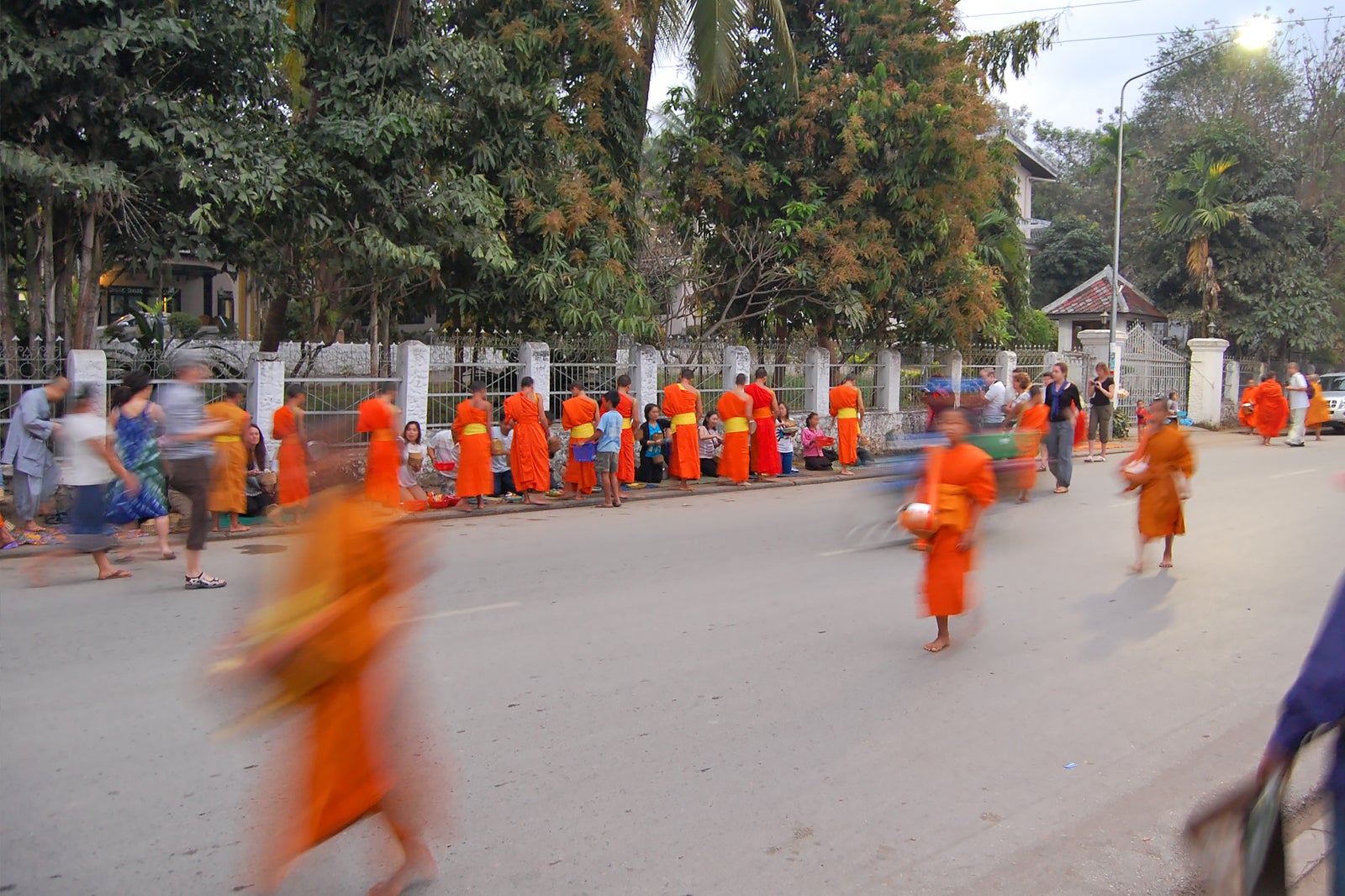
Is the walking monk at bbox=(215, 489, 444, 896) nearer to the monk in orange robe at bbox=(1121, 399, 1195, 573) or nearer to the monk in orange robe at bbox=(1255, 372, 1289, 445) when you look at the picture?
the monk in orange robe at bbox=(1121, 399, 1195, 573)

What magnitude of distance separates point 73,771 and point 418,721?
142cm

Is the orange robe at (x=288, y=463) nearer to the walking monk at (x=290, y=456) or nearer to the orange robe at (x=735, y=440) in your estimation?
the walking monk at (x=290, y=456)

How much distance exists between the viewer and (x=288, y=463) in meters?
10.9

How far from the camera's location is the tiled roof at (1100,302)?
31.5m

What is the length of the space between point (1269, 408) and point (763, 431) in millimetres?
13311

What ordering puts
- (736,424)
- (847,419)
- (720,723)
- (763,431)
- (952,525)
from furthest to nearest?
(847,419) < (763,431) < (736,424) < (952,525) < (720,723)

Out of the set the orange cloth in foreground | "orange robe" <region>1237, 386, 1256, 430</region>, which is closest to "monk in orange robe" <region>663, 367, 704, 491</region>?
the orange cloth in foreground

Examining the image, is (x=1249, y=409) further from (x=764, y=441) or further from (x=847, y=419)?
(x=764, y=441)

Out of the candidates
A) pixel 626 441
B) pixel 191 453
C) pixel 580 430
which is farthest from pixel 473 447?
pixel 191 453

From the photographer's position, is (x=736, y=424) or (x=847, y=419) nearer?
(x=736, y=424)

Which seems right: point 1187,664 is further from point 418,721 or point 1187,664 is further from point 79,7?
point 79,7

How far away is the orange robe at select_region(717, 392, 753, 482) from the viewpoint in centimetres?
1470

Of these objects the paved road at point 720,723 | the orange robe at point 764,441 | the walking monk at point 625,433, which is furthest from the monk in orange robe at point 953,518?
the orange robe at point 764,441

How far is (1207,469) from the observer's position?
1688 centimetres
